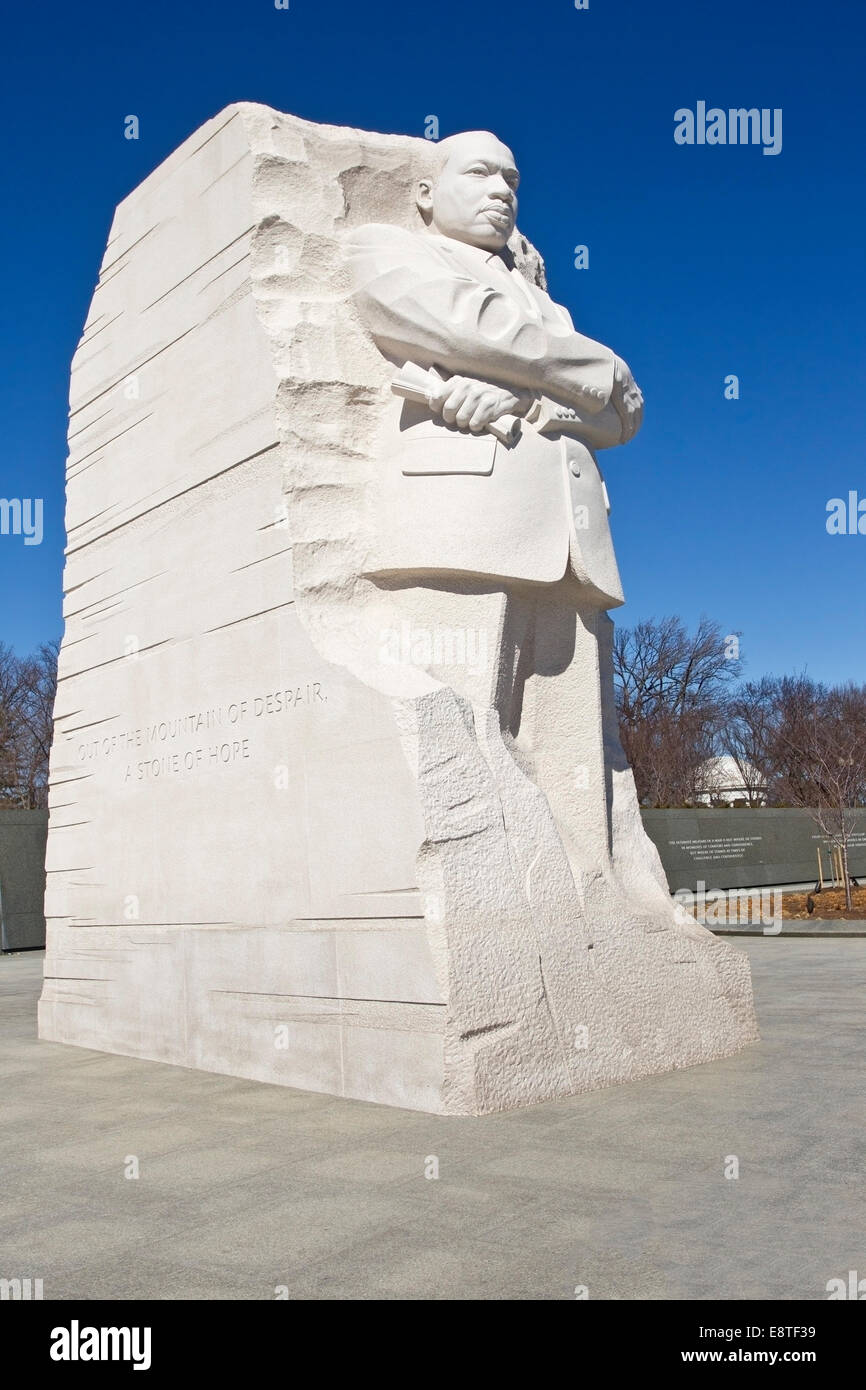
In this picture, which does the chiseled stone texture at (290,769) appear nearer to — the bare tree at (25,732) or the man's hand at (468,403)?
the man's hand at (468,403)

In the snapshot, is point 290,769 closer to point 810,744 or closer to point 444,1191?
point 444,1191

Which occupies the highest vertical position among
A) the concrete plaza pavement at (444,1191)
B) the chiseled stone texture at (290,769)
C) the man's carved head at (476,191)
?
→ the man's carved head at (476,191)

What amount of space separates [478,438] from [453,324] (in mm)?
524

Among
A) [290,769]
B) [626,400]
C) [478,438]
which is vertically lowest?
[290,769]

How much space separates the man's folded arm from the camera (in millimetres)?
5562

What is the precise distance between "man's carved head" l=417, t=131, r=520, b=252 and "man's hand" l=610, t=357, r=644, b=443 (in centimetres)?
90

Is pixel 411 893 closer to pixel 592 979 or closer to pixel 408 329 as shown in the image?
pixel 592 979

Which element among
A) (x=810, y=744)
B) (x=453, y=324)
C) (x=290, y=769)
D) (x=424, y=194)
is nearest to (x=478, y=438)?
(x=453, y=324)

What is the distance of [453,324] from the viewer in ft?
18.1

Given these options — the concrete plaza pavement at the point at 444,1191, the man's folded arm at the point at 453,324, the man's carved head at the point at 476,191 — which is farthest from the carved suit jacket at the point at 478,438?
the concrete plaza pavement at the point at 444,1191

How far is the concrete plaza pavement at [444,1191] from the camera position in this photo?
2975mm

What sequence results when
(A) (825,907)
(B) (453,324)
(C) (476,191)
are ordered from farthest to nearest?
(A) (825,907) → (C) (476,191) → (B) (453,324)

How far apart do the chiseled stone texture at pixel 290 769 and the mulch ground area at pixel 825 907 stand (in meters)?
9.73
